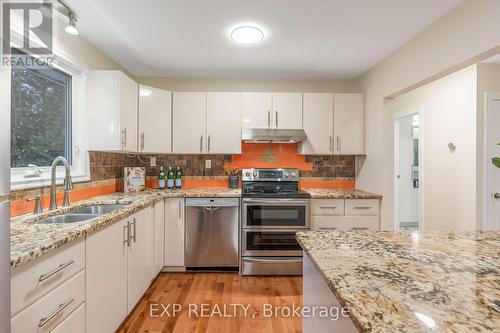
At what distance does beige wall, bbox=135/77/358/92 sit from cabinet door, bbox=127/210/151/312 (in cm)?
179

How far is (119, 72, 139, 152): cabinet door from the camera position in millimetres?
2479

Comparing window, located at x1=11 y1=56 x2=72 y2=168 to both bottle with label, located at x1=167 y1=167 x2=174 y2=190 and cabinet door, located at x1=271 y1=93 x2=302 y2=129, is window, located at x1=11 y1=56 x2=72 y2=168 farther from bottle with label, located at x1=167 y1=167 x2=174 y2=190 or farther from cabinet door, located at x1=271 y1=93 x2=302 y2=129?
cabinet door, located at x1=271 y1=93 x2=302 y2=129

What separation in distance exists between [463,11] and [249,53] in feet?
5.41

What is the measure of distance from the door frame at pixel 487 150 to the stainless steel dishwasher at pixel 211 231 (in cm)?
232

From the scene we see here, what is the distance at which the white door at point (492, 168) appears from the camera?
2.38 metres

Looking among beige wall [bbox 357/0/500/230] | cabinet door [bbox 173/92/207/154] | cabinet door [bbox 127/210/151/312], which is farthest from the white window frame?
beige wall [bbox 357/0/500/230]

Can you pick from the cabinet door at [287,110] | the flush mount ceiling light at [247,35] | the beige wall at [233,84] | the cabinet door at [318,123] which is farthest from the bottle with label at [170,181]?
the flush mount ceiling light at [247,35]

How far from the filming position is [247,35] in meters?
2.18

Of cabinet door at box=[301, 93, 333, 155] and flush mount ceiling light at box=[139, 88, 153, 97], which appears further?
cabinet door at box=[301, 93, 333, 155]

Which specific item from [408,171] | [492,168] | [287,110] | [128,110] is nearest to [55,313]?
[128,110]

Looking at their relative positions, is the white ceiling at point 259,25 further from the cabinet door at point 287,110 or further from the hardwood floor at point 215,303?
the hardwood floor at point 215,303

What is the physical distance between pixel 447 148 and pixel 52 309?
3.64 m

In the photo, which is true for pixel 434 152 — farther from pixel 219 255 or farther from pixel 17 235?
pixel 17 235

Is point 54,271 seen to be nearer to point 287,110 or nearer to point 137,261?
point 137,261
